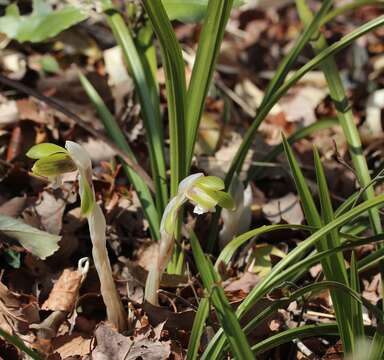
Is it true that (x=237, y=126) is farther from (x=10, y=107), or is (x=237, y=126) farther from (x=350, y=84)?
(x=10, y=107)

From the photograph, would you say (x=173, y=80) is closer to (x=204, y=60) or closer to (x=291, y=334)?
(x=204, y=60)

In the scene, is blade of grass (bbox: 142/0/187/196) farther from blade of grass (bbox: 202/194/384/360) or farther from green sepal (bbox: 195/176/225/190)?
blade of grass (bbox: 202/194/384/360)

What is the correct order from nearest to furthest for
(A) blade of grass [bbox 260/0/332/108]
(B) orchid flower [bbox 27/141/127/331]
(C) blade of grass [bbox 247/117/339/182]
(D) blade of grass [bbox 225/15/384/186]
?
(B) orchid flower [bbox 27/141/127/331]
(D) blade of grass [bbox 225/15/384/186]
(A) blade of grass [bbox 260/0/332/108]
(C) blade of grass [bbox 247/117/339/182]

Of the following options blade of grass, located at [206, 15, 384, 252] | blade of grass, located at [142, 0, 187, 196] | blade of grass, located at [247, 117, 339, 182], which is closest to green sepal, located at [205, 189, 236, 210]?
blade of grass, located at [142, 0, 187, 196]

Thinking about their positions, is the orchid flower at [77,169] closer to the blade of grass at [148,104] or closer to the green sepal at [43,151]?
the green sepal at [43,151]

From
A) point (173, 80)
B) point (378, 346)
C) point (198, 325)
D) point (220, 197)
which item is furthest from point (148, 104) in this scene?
point (378, 346)

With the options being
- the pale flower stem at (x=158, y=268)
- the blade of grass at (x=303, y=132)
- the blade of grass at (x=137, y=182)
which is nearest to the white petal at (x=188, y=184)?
the pale flower stem at (x=158, y=268)
